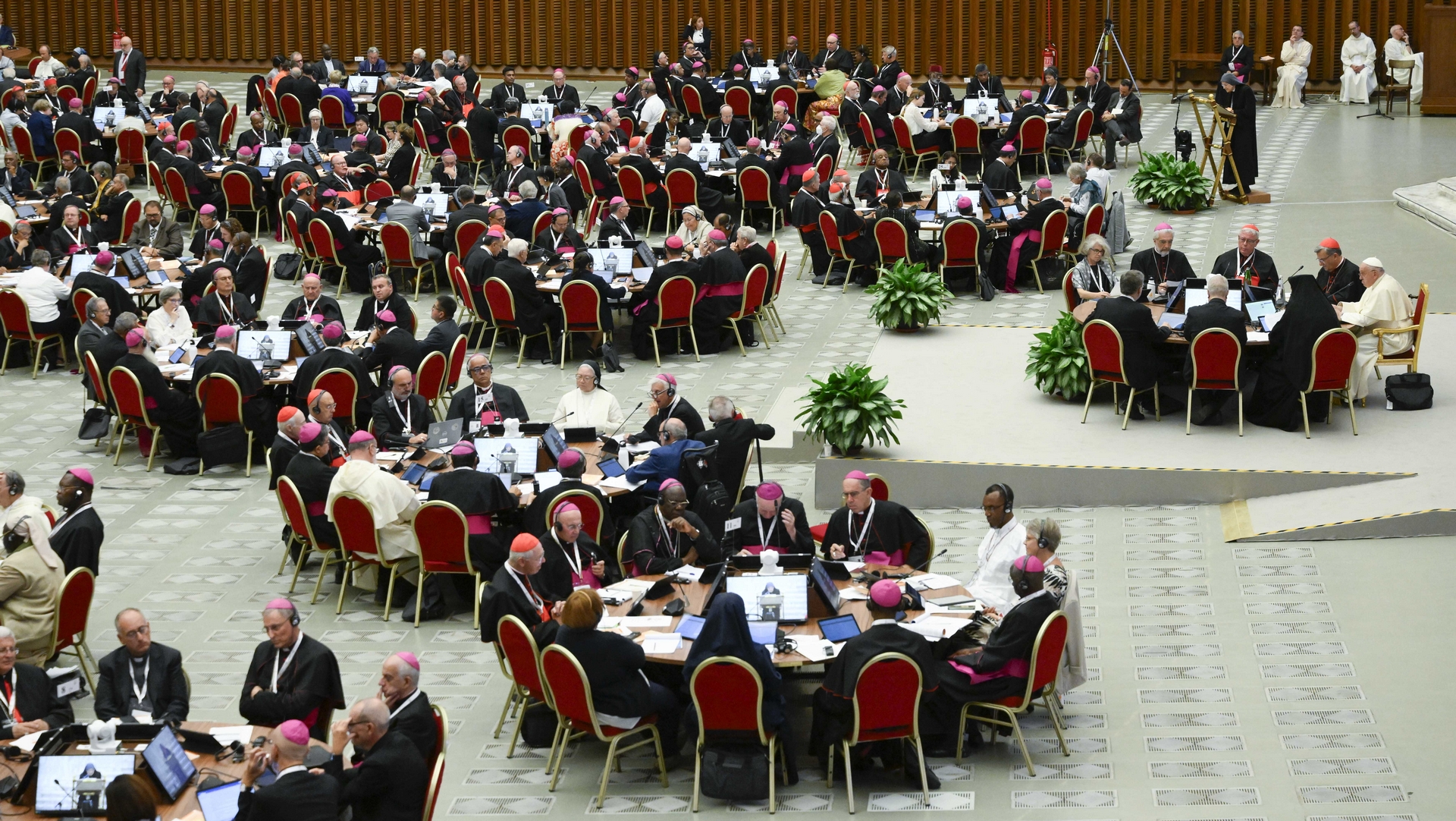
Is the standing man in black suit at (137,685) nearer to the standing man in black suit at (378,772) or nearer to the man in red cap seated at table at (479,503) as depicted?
the standing man in black suit at (378,772)

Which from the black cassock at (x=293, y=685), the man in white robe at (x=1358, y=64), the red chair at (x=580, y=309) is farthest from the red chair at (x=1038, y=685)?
the man in white robe at (x=1358, y=64)

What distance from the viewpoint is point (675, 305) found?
1550cm

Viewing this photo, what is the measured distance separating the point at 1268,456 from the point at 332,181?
449 inches

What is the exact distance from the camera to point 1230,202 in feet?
68.9

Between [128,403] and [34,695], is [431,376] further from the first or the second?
[34,695]

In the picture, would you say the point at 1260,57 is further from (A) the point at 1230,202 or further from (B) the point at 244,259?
(B) the point at 244,259

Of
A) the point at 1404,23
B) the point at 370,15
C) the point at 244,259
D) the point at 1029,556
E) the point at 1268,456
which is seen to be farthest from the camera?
the point at 370,15

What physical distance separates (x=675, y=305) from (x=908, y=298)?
2.13 meters

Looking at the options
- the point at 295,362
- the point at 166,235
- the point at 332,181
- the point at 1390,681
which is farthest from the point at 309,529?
the point at 332,181

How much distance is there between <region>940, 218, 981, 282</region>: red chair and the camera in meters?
17.2

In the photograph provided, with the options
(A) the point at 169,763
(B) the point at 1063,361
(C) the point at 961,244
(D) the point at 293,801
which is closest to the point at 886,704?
(D) the point at 293,801

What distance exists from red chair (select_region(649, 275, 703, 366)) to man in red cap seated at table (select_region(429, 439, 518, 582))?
5196 mm

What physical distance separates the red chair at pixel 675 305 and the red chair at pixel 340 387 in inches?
130

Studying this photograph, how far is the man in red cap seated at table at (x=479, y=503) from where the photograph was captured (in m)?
10.3
